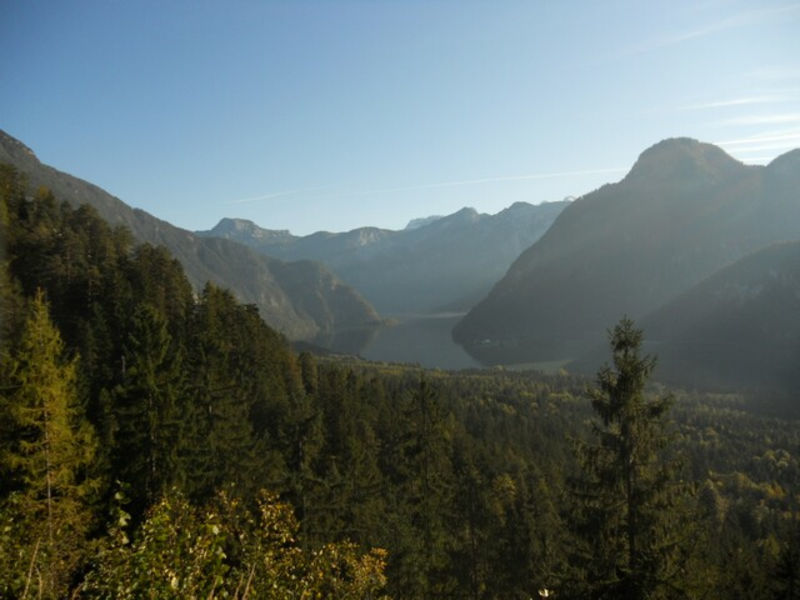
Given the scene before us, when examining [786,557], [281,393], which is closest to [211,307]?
[281,393]

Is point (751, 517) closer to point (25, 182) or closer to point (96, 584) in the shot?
point (96, 584)

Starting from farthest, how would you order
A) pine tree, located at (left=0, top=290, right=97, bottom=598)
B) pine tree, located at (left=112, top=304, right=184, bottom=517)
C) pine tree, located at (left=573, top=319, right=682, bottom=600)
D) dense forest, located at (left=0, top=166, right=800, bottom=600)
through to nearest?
pine tree, located at (left=112, top=304, right=184, bottom=517) → pine tree, located at (left=0, top=290, right=97, bottom=598) → pine tree, located at (left=573, top=319, right=682, bottom=600) → dense forest, located at (left=0, top=166, right=800, bottom=600)

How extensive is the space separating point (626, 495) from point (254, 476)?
23559 mm

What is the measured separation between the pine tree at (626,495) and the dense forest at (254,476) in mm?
61

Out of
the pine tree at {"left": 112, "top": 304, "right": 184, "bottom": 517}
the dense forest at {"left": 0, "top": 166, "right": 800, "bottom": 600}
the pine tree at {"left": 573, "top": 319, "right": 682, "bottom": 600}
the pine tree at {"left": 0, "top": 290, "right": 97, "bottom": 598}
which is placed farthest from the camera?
the pine tree at {"left": 112, "top": 304, "right": 184, "bottom": 517}

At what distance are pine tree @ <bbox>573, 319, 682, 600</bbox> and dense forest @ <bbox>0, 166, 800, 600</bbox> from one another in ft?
0.20

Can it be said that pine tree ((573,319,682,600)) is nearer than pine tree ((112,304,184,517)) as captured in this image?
Yes

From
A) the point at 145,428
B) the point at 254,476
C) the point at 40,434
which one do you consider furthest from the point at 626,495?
the point at 254,476

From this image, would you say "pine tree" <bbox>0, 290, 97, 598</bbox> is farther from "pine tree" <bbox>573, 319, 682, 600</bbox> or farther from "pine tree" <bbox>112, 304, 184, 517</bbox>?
"pine tree" <bbox>573, 319, 682, 600</bbox>

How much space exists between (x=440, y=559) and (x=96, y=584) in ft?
87.7

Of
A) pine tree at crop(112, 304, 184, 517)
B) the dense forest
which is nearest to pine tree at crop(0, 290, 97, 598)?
the dense forest

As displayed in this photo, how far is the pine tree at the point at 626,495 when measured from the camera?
14602mm

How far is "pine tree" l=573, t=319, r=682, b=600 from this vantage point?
14.6 m

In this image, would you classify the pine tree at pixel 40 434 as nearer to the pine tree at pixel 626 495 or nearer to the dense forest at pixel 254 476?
the dense forest at pixel 254 476
